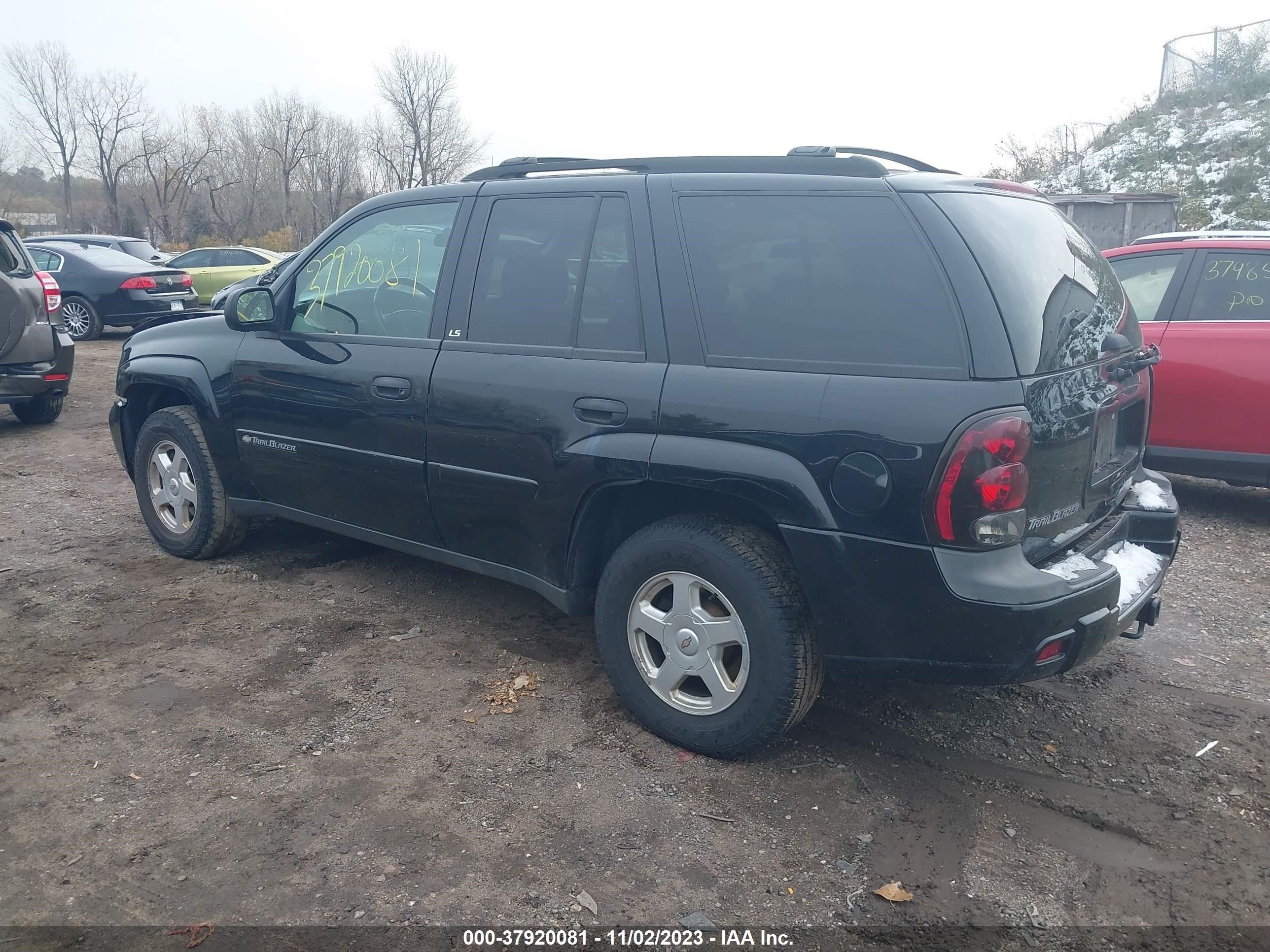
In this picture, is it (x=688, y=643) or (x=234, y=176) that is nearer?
(x=688, y=643)

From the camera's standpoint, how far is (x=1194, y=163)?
23.1 meters

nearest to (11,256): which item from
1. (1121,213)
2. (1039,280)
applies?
(1039,280)

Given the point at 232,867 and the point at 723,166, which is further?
the point at 723,166

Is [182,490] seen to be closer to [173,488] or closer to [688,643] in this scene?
[173,488]

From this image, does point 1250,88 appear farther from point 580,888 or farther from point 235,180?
point 235,180

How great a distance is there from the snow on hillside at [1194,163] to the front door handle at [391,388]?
19733mm

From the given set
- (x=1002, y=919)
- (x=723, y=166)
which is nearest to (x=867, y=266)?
(x=723, y=166)

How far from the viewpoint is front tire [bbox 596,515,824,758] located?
3029 mm

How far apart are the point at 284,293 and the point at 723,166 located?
2.23 m

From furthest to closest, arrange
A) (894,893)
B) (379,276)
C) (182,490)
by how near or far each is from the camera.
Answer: (182,490), (379,276), (894,893)

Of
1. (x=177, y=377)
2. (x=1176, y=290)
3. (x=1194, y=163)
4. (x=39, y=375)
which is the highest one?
(x=1194, y=163)

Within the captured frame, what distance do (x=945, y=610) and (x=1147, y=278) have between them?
15.5ft

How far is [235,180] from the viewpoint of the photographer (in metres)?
47.6

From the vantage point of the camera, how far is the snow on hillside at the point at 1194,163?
2038 centimetres
